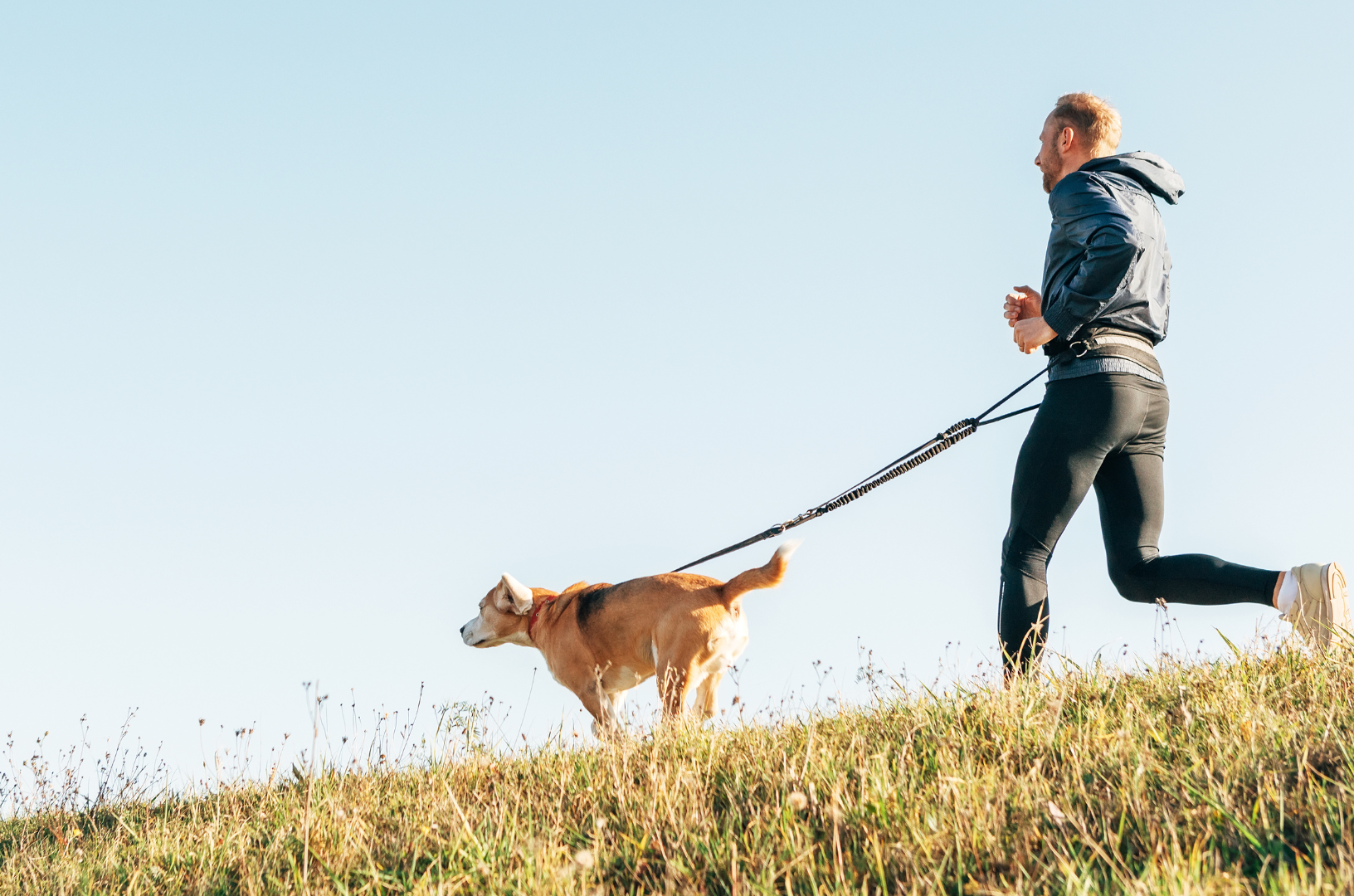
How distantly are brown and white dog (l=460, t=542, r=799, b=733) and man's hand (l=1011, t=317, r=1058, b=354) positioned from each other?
1957 millimetres

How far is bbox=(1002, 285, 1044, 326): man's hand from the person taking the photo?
4758 mm

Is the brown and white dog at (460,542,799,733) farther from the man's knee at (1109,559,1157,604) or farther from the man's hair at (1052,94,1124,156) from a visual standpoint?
the man's hair at (1052,94,1124,156)

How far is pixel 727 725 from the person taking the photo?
4.22m

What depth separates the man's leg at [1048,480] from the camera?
418cm

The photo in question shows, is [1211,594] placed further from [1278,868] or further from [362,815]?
[362,815]

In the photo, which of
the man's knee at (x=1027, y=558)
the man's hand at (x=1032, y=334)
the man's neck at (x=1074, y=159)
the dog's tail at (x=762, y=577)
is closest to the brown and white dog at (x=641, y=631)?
the dog's tail at (x=762, y=577)

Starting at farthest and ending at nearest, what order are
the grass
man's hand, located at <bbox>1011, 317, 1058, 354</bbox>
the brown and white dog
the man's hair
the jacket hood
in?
the brown and white dog → the man's hair → the jacket hood → man's hand, located at <bbox>1011, 317, 1058, 354</bbox> → the grass

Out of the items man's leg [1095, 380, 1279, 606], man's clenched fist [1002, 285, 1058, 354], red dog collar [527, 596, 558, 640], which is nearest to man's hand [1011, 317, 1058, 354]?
man's clenched fist [1002, 285, 1058, 354]

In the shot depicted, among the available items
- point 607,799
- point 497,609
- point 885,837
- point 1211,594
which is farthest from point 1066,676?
point 497,609

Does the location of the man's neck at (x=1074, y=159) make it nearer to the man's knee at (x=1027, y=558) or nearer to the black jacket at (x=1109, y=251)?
the black jacket at (x=1109, y=251)

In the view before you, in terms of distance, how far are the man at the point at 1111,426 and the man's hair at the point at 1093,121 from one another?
0.42 ft

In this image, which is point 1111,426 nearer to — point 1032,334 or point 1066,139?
point 1032,334

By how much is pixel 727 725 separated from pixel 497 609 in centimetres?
382

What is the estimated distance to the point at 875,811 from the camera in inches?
114
